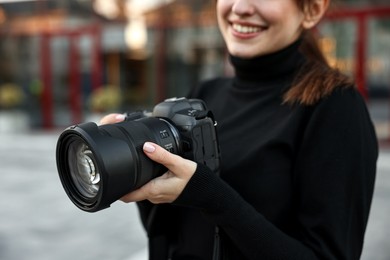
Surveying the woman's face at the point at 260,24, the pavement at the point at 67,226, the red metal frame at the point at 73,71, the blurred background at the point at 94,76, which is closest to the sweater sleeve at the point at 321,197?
the woman's face at the point at 260,24

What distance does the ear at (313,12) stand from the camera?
3.70ft

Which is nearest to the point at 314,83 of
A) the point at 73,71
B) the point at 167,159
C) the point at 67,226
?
the point at 167,159

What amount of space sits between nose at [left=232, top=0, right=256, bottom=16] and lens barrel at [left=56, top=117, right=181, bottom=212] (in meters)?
0.35

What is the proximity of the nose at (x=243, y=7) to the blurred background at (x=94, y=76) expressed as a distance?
2.52 metres

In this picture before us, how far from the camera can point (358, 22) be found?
6.52 metres

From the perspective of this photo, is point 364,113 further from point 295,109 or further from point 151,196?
point 151,196

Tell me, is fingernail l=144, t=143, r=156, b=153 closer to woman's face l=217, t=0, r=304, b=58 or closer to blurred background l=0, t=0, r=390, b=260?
woman's face l=217, t=0, r=304, b=58

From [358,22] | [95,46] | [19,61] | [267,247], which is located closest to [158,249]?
[267,247]

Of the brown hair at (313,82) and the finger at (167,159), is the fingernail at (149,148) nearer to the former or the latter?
the finger at (167,159)

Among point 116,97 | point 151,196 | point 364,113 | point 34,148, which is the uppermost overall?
point 364,113

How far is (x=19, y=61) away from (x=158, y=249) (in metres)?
9.48

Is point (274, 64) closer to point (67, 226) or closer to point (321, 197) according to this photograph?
point (321, 197)

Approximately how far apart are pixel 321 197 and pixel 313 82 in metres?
0.28

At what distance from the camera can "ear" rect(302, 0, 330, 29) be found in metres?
1.13
